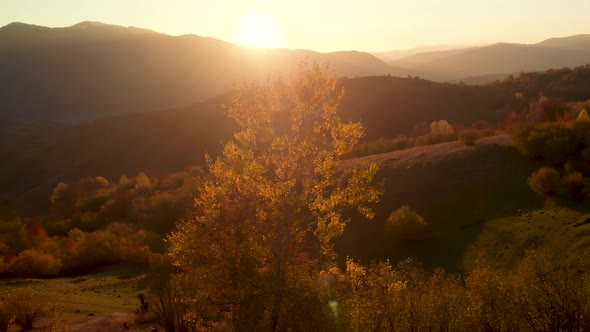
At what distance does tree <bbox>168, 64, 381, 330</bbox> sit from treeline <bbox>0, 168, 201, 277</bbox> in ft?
69.8

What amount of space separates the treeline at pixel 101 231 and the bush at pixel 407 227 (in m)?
14.4

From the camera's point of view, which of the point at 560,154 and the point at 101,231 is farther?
the point at 101,231

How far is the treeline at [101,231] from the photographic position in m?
44.6

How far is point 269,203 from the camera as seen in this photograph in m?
15.6

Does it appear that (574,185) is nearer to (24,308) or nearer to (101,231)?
(24,308)

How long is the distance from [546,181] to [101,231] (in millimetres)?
44127

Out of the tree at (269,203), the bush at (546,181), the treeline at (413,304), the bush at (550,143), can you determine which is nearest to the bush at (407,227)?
the bush at (546,181)

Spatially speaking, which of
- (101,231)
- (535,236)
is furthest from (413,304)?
(101,231)

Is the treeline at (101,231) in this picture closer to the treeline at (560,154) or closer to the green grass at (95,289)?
the green grass at (95,289)

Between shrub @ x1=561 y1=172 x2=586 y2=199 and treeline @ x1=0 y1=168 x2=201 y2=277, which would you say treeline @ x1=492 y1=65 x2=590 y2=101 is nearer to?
shrub @ x1=561 y1=172 x2=586 y2=199

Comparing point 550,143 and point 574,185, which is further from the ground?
point 550,143

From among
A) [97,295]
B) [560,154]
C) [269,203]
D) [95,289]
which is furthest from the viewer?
[560,154]

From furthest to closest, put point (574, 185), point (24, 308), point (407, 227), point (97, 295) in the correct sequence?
point (97, 295) → point (407, 227) → point (574, 185) → point (24, 308)

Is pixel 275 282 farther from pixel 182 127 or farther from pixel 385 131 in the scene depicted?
pixel 182 127
